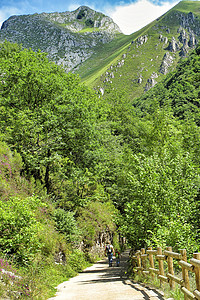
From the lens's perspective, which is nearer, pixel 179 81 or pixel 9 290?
pixel 9 290

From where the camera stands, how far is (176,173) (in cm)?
1484

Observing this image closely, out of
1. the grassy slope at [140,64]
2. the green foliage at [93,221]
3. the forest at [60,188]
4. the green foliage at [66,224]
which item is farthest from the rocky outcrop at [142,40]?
the green foliage at [66,224]

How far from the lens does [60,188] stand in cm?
2053

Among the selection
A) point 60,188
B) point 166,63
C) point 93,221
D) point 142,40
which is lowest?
point 93,221

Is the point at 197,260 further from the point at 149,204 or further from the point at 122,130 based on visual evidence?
the point at 122,130

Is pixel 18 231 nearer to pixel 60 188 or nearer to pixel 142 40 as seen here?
pixel 60 188

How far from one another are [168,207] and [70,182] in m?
9.13

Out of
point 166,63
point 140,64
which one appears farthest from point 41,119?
point 140,64

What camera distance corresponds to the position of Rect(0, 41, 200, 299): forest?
9664 millimetres

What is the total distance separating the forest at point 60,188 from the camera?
9.66 meters

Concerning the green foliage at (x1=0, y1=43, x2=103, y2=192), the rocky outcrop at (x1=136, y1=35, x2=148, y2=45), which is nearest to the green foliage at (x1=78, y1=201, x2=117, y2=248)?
the green foliage at (x1=0, y1=43, x2=103, y2=192)

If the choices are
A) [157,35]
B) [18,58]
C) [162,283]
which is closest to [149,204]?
[162,283]

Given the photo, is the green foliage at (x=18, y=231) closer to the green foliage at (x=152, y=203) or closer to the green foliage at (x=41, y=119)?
the green foliage at (x=152, y=203)

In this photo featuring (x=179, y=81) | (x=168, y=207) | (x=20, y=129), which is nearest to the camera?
(x=168, y=207)
